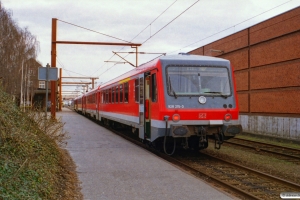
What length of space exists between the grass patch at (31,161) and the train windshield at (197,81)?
11.3 feet

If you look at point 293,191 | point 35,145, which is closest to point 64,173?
point 35,145

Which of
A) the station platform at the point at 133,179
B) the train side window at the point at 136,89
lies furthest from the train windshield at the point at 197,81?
the train side window at the point at 136,89

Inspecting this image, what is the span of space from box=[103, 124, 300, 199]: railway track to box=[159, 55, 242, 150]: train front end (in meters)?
0.72

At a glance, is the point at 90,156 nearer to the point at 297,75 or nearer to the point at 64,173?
the point at 64,173

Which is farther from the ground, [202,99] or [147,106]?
[202,99]

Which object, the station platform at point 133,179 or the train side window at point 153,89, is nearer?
the station platform at point 133,179

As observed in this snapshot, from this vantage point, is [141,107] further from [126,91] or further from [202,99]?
[126,91]

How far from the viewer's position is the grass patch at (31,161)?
5.84m

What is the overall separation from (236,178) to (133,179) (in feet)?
8.45

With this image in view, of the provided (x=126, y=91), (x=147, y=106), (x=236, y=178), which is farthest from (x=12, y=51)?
(x=236, y=178)

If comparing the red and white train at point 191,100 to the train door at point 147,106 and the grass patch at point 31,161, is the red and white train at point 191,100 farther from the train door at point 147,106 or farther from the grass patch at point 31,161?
the grass patch at point 31,161

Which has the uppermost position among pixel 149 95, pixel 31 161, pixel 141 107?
pixel 149 95

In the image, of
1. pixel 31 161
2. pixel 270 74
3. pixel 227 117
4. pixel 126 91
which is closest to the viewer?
pixel 31 161

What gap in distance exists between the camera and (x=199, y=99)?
11.3 meters
